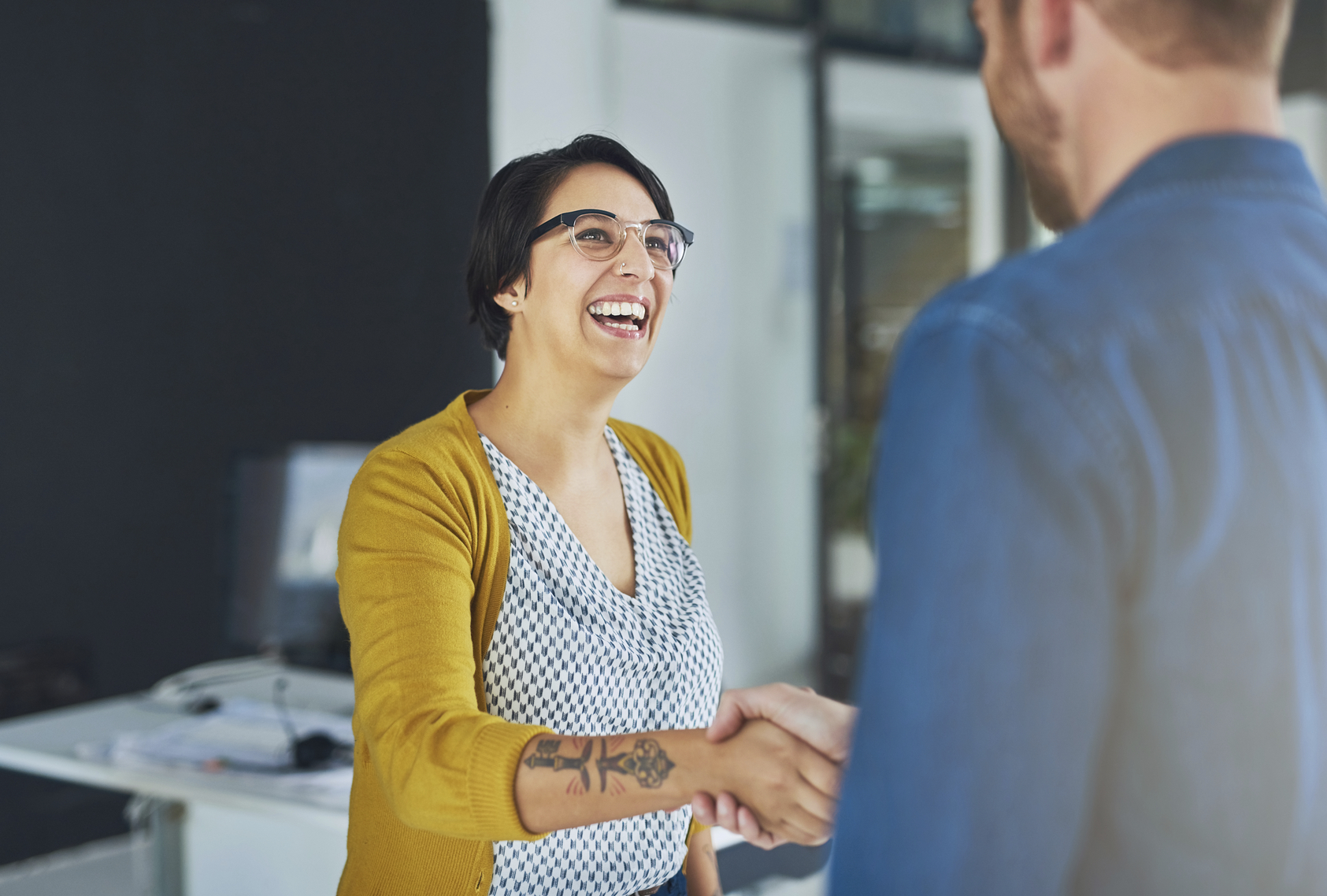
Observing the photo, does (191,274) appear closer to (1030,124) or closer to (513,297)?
(513,297)

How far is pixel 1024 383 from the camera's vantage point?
2.10 feet

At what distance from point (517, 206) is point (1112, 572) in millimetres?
1213

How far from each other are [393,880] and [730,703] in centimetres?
54

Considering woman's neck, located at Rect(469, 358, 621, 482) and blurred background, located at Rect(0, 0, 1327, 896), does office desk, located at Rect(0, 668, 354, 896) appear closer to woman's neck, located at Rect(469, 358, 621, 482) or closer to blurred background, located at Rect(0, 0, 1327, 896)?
blurred background, located at Rect(0, 0, 1327, 896)

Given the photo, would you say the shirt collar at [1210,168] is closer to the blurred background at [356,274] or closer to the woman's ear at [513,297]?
the woman's ear at [513,297]

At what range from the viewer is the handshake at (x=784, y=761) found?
3.82 ft

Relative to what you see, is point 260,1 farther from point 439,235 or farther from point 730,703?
point 730,703

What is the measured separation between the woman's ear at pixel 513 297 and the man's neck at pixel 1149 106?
1.06 m

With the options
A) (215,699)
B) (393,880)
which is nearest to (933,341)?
(393,880)

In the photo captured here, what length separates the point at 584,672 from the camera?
146 centimetres

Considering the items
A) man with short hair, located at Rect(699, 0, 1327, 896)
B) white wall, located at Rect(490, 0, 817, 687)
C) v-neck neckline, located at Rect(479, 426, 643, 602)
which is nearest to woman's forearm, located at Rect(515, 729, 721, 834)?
v-neck neckline, located at Rect(479, 426, 643, 602)

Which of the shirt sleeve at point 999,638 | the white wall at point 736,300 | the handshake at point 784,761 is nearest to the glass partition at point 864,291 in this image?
the white wall at point 736,300

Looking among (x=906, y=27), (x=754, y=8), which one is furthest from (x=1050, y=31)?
(x=906, y=27)

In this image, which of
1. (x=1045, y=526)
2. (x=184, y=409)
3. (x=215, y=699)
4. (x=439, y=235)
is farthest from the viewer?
(x=439, y=235)
